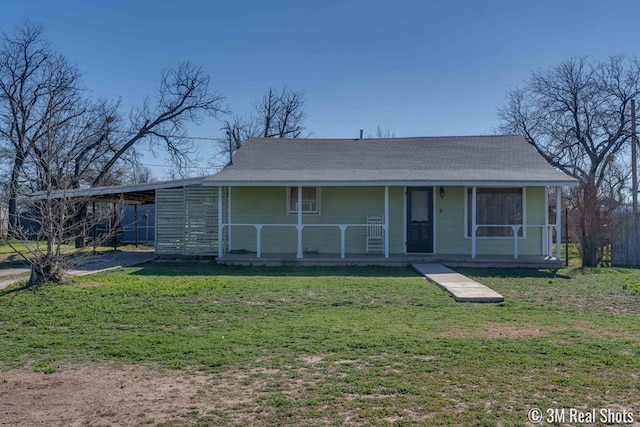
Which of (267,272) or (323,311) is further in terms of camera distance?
(267,272)

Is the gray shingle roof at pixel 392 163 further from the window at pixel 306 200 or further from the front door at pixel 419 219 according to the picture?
the front door at pixel 419 219

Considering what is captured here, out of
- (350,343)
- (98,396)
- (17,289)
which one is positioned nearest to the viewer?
(98,396)

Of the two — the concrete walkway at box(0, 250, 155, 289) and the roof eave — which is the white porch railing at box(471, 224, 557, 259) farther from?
the concrete walkway at box(0, 250, 155, 289)

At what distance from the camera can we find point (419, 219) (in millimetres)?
13398

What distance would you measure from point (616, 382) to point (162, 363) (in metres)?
4.13

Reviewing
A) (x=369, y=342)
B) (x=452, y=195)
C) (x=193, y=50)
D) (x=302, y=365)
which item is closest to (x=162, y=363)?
(x=302, y=365)

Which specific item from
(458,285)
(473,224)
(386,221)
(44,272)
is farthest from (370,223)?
(44,272)

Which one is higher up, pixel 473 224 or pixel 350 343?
pixel 473 224

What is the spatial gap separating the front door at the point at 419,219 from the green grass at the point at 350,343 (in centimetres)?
417

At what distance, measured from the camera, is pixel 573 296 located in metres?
8.12

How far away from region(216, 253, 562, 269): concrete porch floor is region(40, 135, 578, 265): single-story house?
0.06 m

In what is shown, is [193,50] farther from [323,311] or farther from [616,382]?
[616,382]

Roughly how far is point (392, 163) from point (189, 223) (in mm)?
6399

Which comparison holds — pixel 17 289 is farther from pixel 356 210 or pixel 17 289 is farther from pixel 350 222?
pixel 356 210
